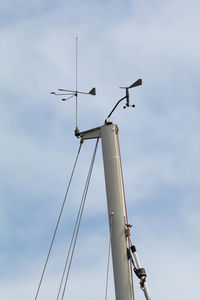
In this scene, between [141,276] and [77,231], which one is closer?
[141,276]

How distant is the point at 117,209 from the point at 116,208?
0.13 ft

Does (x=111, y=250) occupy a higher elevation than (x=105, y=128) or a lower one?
lower

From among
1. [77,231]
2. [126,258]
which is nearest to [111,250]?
[126,258]

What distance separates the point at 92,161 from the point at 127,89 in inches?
90.8

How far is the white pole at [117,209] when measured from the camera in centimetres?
1173

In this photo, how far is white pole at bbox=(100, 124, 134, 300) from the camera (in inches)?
462

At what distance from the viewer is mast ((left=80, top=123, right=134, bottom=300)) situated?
38.5 feet

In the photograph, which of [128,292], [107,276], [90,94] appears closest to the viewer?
[128,292]

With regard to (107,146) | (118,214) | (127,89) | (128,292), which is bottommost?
(128,292)

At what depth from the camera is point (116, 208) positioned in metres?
12.6

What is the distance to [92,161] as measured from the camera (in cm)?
1396

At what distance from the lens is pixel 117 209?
12.6 meters

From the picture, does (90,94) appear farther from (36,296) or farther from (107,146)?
(36,296)

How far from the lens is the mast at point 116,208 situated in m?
11.7
